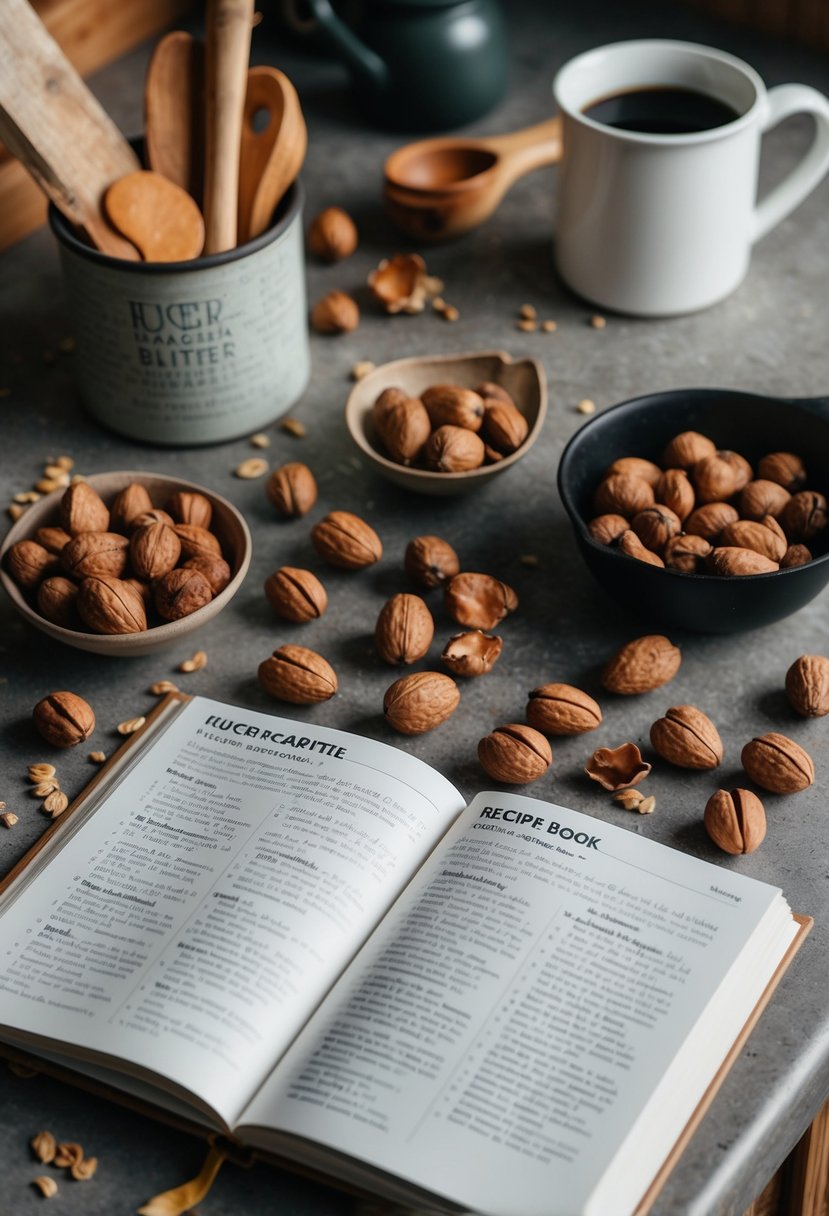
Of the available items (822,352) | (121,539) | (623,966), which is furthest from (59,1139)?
(822,352)

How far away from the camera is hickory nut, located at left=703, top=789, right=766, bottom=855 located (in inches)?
35.4

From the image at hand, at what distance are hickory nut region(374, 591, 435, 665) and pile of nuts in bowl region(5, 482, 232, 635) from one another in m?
0.12

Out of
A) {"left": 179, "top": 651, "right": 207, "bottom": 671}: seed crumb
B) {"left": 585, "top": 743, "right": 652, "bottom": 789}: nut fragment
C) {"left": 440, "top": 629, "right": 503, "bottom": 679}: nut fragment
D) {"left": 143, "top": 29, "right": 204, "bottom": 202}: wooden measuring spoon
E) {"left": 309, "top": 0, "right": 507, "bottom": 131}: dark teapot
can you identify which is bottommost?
{"left": 585, "top": 743, "right": 652, "bottom": 789}: nut fragment

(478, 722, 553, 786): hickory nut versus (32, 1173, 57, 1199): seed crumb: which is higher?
(478, 722, 553, 786): hickory nut

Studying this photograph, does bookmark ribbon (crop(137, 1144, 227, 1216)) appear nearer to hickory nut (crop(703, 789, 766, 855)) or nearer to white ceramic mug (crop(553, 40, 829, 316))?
hickory nut (crop(703, 789, 766, 855))

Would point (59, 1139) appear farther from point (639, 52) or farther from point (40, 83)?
point (639, 52)

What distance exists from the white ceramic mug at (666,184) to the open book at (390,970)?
1.97 ft

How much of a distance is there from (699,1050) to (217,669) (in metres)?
0.46

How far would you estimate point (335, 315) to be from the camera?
1.34 meters

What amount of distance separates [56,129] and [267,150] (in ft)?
0.61

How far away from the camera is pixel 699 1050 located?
0.78 m

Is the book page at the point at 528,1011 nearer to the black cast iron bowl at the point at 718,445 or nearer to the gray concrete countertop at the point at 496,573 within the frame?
the gray concrete countertop at the point at 496,573

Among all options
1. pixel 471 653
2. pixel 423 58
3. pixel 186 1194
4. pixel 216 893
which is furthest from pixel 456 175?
pixel 186 1194

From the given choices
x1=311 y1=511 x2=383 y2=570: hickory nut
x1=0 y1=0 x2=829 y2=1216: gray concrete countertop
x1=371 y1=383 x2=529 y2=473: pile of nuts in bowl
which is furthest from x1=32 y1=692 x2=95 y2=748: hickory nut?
x1=371 y1=383 x2=529 y2=473: pile of nuts in bowl
